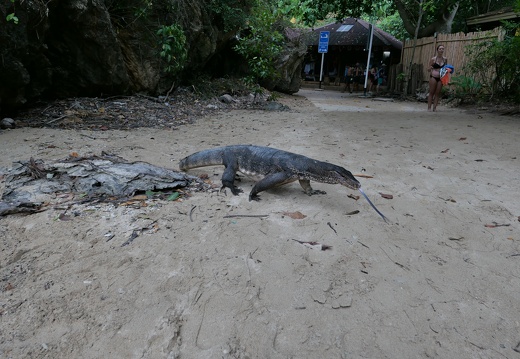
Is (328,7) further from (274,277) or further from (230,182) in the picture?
(274,277)

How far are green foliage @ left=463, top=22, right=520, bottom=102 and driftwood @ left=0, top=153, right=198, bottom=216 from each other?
35.3 feet

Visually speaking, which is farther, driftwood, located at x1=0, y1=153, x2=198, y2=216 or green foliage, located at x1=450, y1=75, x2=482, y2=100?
green foliage, located at x1=450, y1=75, x2=482, y2=100

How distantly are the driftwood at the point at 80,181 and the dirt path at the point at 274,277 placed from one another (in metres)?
0.30

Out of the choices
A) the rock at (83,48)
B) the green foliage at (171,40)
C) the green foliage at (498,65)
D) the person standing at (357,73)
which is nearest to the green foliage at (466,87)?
the green foliage at (498,65)

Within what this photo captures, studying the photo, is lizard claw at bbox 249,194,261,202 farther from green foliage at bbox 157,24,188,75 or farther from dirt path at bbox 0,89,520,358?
green foliage at bbox 157,24,188,75

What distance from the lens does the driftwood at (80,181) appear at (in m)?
3.25

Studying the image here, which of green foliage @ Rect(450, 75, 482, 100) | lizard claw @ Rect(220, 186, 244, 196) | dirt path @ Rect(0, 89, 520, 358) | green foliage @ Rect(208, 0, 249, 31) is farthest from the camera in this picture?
green foliage @ Rect(450, 75, 482, 100)

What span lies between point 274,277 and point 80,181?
7.75 ft

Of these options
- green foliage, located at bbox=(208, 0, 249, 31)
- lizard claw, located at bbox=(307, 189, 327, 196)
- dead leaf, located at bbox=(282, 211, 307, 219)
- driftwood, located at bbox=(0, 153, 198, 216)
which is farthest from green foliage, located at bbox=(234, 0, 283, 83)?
dead leaf, located at bbox=(282, 211, 307, 219)

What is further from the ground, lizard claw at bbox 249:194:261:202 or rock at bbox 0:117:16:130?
rock at bbox 0:117:16:130

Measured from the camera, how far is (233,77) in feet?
49.7

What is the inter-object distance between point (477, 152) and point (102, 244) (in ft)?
19.1

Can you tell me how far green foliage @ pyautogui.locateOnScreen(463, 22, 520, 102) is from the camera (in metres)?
10.3

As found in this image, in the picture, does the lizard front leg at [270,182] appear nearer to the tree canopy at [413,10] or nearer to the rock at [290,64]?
the rock at [290,64]
